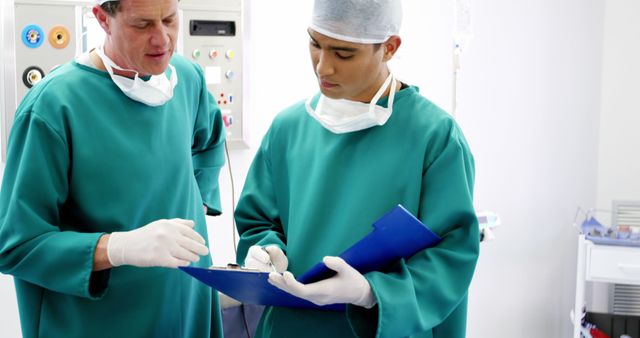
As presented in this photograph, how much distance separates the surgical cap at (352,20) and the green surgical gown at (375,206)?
0.43ft

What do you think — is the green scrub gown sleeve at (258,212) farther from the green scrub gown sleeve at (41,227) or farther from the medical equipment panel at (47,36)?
the medical equipment panel at (47,36)

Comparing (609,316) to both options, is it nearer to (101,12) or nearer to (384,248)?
(384,248)

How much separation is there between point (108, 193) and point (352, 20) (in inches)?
23.0

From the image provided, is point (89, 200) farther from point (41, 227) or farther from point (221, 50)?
point (221, 50)

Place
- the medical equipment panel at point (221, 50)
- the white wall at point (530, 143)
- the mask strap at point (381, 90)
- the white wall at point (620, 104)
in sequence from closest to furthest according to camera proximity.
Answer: the mask strap at point (381, 90)
the medical equipment panel at point (221, 50)
the white wall at point (530, 143)
the white wall at point (620, 104)

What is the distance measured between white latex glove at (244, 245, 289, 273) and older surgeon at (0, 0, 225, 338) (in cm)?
10

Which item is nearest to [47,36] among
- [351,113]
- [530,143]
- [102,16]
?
[102,16]

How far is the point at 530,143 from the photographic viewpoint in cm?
371

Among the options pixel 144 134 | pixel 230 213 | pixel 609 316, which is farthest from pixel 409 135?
pixel 609 316

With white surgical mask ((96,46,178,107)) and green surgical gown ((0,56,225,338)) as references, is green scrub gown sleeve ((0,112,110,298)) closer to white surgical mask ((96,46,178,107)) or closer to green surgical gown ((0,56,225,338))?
green surgical gown ((0,56,225,338))

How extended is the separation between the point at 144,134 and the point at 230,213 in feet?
4.47

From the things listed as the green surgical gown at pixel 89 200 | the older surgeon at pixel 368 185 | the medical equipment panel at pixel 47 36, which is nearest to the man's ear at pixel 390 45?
the older surgeon at pixel 368 185

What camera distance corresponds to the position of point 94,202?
1.52 m

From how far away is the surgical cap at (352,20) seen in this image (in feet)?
4.62
